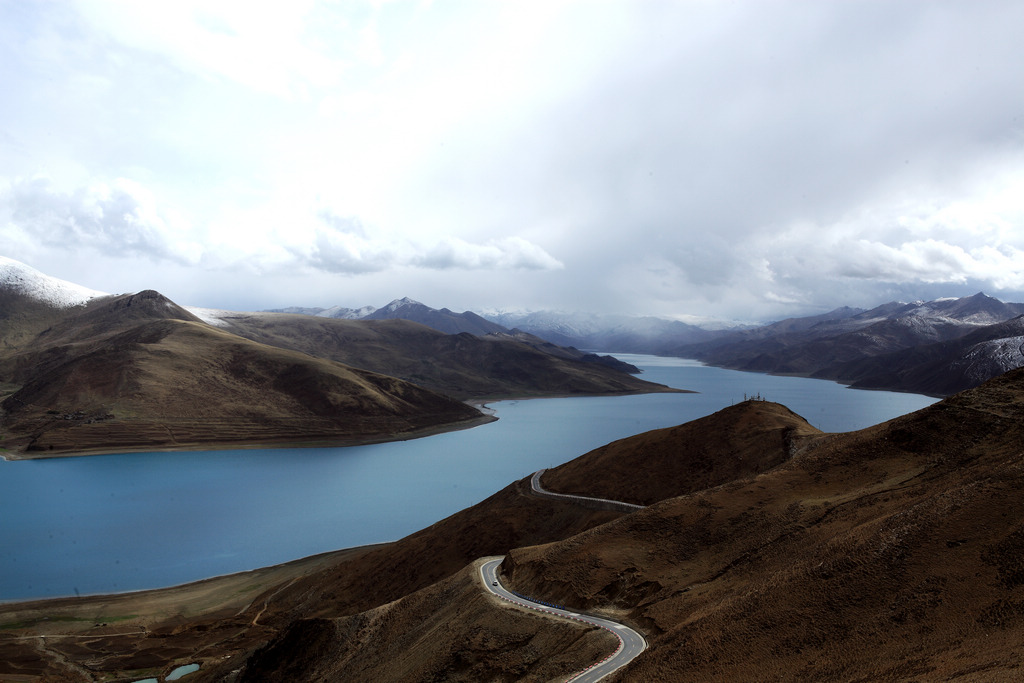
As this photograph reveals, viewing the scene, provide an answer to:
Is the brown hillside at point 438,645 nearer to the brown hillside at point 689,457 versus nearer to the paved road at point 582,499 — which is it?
the paved road at point 582,499

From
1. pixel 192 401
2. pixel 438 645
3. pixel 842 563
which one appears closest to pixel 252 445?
pixel 192 401

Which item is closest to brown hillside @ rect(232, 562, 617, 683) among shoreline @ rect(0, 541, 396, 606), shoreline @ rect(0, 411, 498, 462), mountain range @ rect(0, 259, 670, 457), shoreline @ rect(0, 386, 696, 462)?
shoreline @ rect(0, 541, 396, 606)

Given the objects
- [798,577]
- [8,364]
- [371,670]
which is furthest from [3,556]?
[8,364]

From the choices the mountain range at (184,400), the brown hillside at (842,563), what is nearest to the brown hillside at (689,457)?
the brown hillside at (842,563)

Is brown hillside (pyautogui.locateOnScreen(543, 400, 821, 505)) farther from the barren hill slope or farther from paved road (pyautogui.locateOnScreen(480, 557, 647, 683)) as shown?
the barren hill slope

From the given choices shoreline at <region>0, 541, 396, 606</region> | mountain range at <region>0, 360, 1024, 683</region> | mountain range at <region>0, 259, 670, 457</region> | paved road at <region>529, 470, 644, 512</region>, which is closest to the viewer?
mountain range at <region>0, 360, 1024, 683</region>
